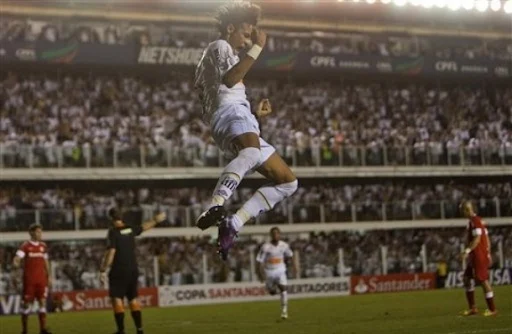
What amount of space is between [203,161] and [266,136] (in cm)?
305

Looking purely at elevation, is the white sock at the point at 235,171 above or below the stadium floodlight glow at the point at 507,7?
below

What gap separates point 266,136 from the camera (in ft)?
145

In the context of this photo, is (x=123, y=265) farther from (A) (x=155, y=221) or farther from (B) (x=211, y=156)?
(B) (x=211, y=156)

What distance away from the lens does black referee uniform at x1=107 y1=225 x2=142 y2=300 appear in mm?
17750

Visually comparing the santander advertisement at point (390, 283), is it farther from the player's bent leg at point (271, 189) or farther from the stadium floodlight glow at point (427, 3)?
the player's bent leg at point (271, 189)

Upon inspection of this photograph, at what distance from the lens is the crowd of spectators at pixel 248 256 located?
35562mm

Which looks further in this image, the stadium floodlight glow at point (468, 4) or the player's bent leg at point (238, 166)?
the stadium floodlight glow at point (468, 4)

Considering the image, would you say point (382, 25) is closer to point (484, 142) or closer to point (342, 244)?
point (484, 142)

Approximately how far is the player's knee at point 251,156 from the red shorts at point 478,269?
11435 millimetres

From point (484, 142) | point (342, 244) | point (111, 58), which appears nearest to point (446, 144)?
point (484, 142)

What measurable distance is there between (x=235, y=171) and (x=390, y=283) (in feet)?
107

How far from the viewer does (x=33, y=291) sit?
2183 cm

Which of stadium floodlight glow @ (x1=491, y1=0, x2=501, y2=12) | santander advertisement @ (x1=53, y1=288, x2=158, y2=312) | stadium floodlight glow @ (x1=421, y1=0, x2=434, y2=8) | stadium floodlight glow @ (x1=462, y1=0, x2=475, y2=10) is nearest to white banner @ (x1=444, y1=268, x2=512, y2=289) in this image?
santander advertisement @ (x1=53, y1=288, x2=158, y2=312)

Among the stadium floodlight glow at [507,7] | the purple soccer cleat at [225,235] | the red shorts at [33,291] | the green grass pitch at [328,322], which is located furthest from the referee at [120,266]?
the stadium floodlight glow at [507,7]
